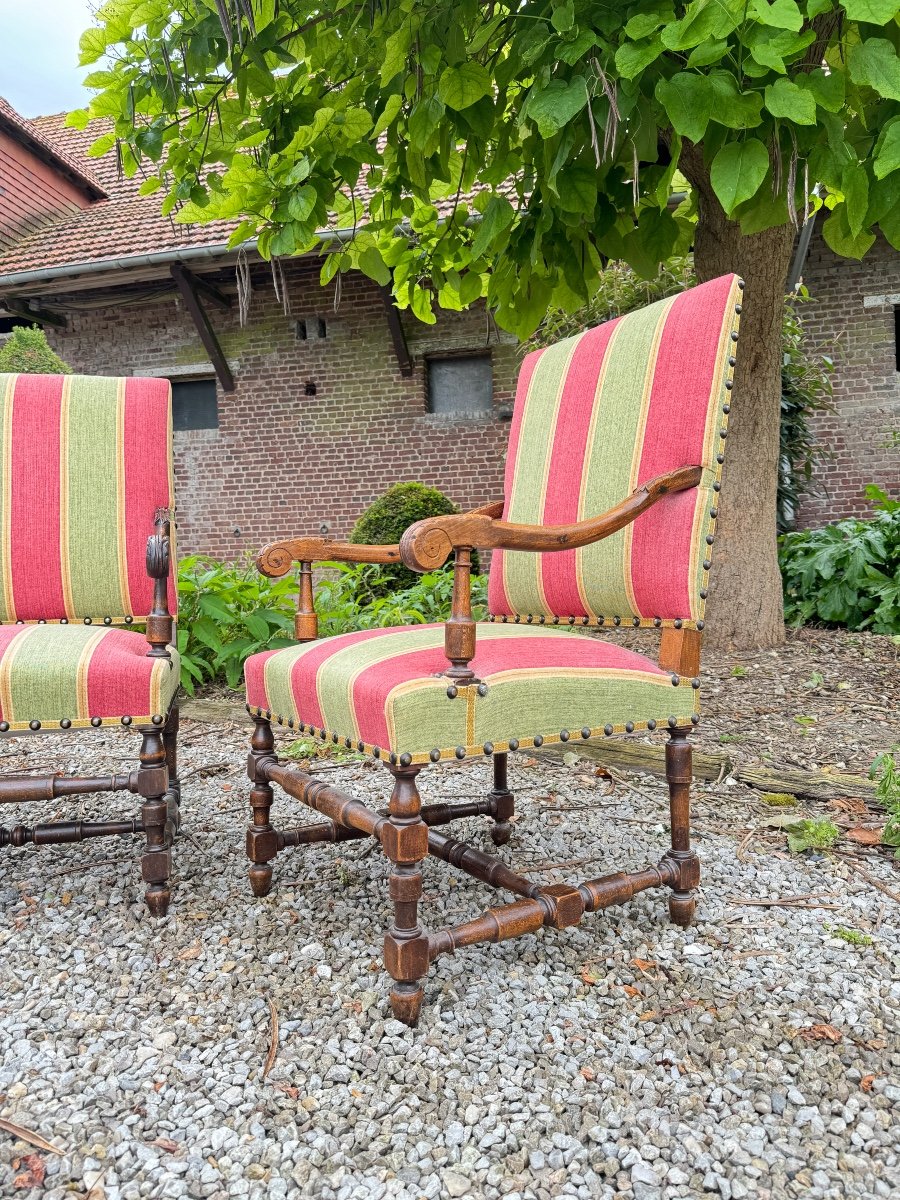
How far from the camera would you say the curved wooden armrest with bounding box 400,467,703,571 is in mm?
1357

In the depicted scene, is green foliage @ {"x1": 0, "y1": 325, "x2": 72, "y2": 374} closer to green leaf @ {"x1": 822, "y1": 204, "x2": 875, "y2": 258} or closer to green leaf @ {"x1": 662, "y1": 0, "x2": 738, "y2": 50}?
green leaf @ {"x1": 822, "y1": 204, "x2": 875, "y2": 258}

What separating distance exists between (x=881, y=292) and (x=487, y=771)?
6455 millimetres

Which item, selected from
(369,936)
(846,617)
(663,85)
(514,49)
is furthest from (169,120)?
(846,617)

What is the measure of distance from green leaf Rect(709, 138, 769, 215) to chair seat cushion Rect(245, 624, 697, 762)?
1075mm

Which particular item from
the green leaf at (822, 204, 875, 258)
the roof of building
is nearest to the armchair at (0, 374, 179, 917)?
the green leaf at (822, 204, 875, 258)

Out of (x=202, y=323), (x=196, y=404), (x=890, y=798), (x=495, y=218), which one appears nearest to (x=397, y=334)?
(x=202, y=323)

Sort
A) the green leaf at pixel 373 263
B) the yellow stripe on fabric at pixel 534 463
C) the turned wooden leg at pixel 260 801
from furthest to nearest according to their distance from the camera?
the green leaf at pixel 373 263, the yellow stripe on fabric at pixel 534 463, the turned wooden leg at pixel 260 801

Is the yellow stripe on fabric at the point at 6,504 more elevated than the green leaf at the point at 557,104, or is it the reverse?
the green leaf at the point at 557,104

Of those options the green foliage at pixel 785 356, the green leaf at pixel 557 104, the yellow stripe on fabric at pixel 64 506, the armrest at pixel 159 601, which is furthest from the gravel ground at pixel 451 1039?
the green foliage at pixel 785 356

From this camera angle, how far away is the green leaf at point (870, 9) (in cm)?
165

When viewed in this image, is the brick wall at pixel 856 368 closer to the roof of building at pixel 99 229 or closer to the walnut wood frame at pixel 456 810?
the roof of building at pixel 99 229

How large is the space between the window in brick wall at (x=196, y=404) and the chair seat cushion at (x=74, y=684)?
307 inches

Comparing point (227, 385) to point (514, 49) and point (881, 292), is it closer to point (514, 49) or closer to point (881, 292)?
point (881, 292)

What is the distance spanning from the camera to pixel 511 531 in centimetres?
146
